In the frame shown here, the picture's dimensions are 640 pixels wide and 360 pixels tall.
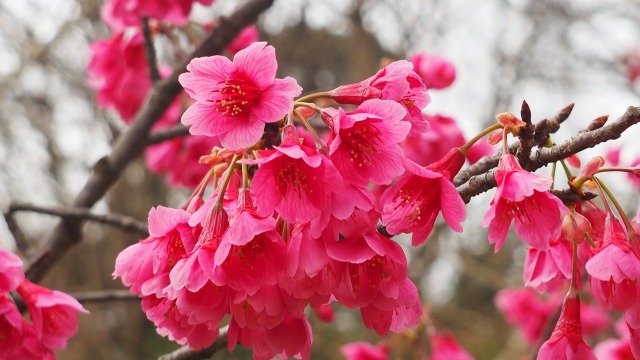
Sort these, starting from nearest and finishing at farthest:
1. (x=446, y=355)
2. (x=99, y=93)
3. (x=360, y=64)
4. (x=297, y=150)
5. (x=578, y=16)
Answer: (x=297, y=150) → (x=99, y=93) → (x=446, y=355) → (x=360, y=64) → (x=578, y=16)

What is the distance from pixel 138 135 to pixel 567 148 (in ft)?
5.07

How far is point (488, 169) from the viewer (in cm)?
115

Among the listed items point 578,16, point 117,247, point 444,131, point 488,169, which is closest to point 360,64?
point 578,16

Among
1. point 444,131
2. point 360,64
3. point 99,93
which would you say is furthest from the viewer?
point 360,64

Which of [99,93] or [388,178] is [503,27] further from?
[388,178]

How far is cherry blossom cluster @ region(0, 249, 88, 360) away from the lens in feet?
3.75

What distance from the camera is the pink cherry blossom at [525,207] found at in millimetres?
928

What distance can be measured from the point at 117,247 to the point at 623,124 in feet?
22.0

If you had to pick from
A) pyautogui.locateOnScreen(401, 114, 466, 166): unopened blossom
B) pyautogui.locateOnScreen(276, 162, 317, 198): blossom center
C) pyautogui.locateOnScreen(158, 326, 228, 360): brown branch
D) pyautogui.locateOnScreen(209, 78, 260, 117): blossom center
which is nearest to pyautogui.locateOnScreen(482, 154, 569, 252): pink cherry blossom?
pyautogui.locateOnScreen(276, 162, 317, 198): blossom center

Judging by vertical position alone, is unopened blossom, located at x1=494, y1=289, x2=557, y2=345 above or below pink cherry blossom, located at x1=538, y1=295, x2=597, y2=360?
below

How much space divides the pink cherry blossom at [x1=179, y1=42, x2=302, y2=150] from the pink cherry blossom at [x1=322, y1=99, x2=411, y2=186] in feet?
0.35

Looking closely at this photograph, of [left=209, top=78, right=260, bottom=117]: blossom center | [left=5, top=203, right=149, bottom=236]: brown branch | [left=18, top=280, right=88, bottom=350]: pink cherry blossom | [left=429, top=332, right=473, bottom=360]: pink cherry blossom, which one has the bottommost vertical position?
[left=429, top=332, right=473, bottom=360]: pink cherry blossom

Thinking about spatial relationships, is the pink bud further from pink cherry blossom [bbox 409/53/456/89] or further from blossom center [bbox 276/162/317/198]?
pink cherry blossom [bbox 409/53/456/89]


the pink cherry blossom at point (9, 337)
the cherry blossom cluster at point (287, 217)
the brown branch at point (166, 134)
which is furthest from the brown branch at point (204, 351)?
the brown branch at point (166, 134)
